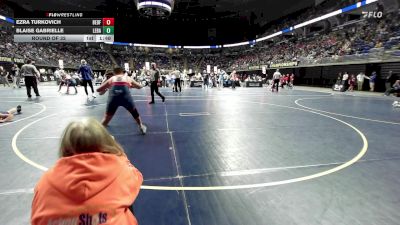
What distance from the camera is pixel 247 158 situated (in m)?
4.29

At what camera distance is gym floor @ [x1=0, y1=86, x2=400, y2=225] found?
261 cm

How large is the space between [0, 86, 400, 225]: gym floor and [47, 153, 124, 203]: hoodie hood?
128 centimetres

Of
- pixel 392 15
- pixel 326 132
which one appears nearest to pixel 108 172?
pixel 326 132

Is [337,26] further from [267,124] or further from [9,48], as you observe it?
[9,48]

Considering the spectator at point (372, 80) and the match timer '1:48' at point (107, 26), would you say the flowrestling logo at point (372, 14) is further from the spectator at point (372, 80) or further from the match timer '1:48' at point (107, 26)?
the match timer '1:48' at point (107, 26)

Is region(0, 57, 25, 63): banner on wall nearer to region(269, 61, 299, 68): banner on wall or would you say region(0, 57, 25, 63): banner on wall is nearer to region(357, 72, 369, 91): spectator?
region(269, 61, 299, 68): banner on wall

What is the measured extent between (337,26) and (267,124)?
121 feet

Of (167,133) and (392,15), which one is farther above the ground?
(392,15)

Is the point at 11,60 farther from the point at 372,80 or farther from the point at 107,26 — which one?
the point at 372,80

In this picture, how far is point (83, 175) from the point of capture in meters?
1.31
